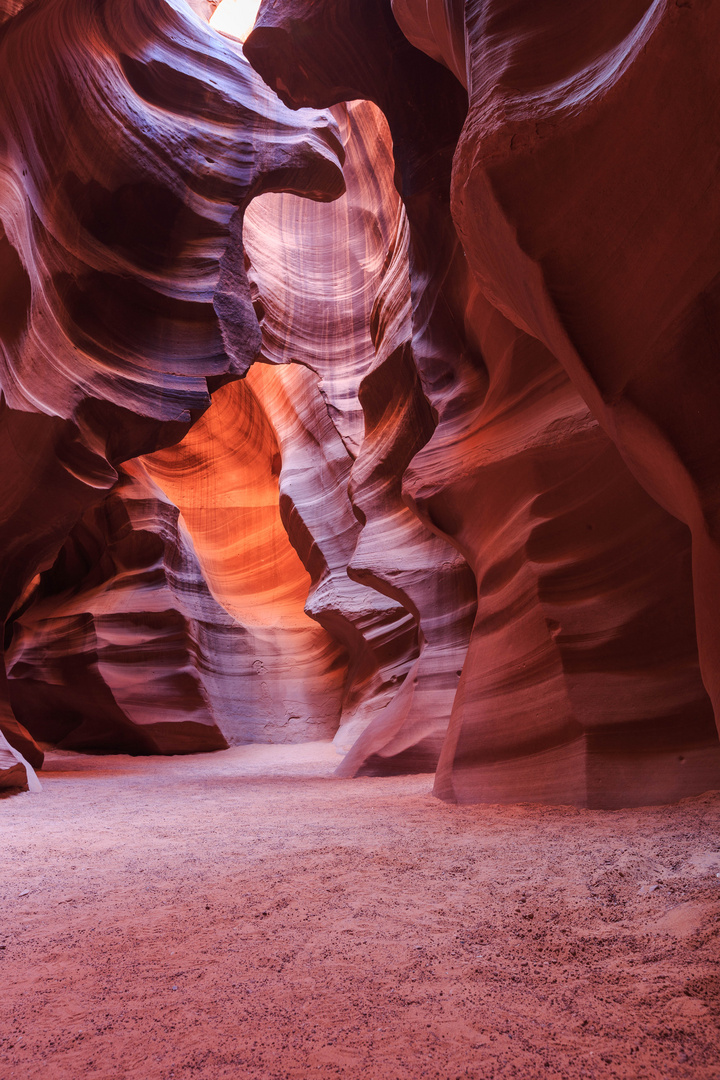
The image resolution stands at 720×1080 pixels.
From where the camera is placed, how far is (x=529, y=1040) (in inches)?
51.5

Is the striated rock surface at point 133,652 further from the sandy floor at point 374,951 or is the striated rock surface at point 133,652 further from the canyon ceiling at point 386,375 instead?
the sandy floor at point 374,951

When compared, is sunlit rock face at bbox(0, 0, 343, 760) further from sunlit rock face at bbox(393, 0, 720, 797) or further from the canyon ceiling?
sunlit rock face at bbox(393, 0, 720, 797)

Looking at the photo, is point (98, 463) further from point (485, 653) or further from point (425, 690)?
point (485, 653)

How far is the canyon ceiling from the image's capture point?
2225 mm

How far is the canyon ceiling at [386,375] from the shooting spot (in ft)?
7.30

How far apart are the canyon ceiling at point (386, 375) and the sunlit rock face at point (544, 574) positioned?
2cm

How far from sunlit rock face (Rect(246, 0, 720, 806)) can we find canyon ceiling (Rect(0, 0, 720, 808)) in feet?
0.06

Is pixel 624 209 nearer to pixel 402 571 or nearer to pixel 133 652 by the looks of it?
pixel 402 571

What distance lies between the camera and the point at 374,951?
1.76 meters

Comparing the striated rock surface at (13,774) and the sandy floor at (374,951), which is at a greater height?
the sandy floor at (374,951)

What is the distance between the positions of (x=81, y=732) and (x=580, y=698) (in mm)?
9082

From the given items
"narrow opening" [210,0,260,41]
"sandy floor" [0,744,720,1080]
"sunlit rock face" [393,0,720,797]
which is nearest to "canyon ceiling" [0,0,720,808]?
"sunlit rock face" [393,0,720,797]

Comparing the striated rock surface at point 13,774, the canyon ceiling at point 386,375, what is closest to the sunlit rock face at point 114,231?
the canyon ceiling at point 386,375

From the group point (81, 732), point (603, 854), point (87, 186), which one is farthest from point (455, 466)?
point (81, 732)
